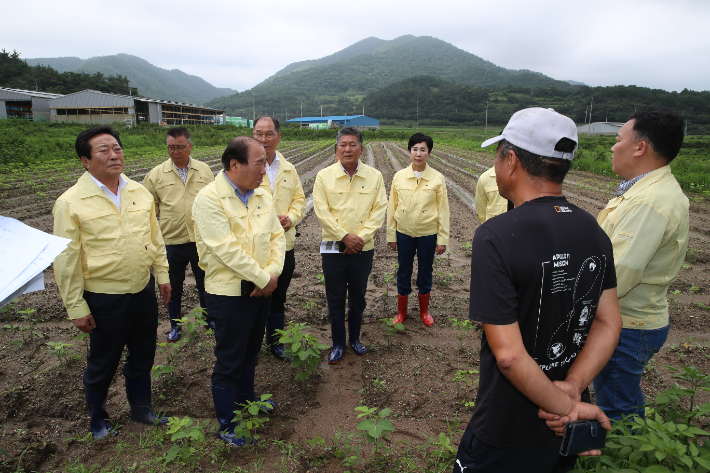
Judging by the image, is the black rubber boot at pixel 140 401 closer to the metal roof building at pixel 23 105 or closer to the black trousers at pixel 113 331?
the black trousers at pixel 113 331

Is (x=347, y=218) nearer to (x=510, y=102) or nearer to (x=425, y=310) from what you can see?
(x=425, y=310)

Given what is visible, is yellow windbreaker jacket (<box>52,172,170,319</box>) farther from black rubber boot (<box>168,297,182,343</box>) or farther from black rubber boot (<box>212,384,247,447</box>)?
black rubber boot (<box>168,297,182,343</box>)

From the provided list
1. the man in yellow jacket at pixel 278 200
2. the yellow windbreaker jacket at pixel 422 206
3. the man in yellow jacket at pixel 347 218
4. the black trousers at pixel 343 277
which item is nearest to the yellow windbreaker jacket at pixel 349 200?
the man in yellow jacket at pixel 347 218

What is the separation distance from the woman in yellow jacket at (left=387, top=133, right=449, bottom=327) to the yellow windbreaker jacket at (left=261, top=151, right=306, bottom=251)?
1008 mm

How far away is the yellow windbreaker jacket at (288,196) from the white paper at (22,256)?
221cm

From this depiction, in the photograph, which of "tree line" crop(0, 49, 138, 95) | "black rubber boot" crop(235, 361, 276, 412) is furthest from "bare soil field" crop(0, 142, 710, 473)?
"tree line" crop(0, 49, 138, 95)

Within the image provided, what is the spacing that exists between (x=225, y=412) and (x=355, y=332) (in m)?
1.44

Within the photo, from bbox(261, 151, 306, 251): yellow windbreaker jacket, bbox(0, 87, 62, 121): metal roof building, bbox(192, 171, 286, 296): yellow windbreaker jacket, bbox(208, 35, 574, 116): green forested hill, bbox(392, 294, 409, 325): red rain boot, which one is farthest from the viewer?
bbox(208, 35, 574, 116): green forested hill

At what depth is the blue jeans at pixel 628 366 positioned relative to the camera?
1.95m

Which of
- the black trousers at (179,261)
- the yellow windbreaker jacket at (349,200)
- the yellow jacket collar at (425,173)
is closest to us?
the yellow windbreaker jacket at (349,200)

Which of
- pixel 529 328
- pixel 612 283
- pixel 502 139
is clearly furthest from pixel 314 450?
pixel 502 139

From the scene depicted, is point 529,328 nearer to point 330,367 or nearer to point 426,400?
point 426,400

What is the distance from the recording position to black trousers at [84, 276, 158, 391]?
2555 mm

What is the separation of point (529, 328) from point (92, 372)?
8.62 ft
